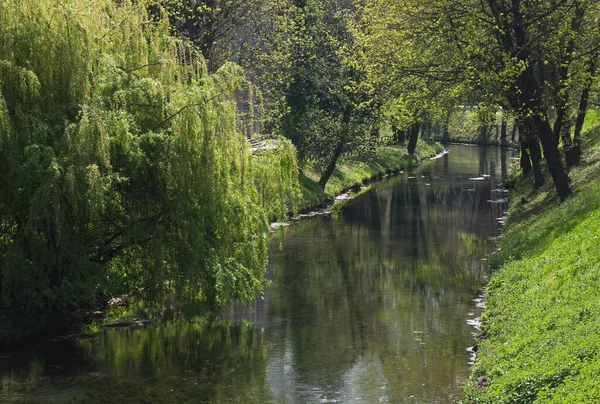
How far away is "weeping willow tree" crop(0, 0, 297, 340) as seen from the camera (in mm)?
19453

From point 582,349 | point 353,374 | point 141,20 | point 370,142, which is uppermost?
point 141,20

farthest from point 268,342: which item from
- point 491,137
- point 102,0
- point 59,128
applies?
point 491,137

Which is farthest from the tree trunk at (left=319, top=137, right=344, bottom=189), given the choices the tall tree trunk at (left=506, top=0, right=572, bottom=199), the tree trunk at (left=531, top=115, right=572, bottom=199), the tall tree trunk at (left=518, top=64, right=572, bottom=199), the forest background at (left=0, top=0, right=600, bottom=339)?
the forest background at (left=0, top=0, right=600, bottom=339)

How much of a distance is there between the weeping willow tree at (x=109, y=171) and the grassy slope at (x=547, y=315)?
23.5 ft

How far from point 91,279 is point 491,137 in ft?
318

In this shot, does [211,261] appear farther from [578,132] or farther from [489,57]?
[578,132]

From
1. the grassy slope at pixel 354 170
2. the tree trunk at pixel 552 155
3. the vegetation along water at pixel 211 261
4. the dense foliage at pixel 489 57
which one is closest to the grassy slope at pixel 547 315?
the vegetation along water at pixel 211 261

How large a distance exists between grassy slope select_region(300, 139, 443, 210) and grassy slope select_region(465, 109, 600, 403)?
20.3 meters

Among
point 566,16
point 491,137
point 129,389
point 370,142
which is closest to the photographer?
point 129,389

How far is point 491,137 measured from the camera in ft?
366

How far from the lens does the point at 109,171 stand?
65.1 ft

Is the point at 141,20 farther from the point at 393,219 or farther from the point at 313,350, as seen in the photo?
the point at 393,219

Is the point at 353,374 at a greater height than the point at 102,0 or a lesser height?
lesser

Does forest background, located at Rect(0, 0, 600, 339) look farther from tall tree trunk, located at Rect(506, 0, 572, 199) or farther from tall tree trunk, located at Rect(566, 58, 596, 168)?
tall tree trunk, located at Rect(566, 58, 596, 168)
